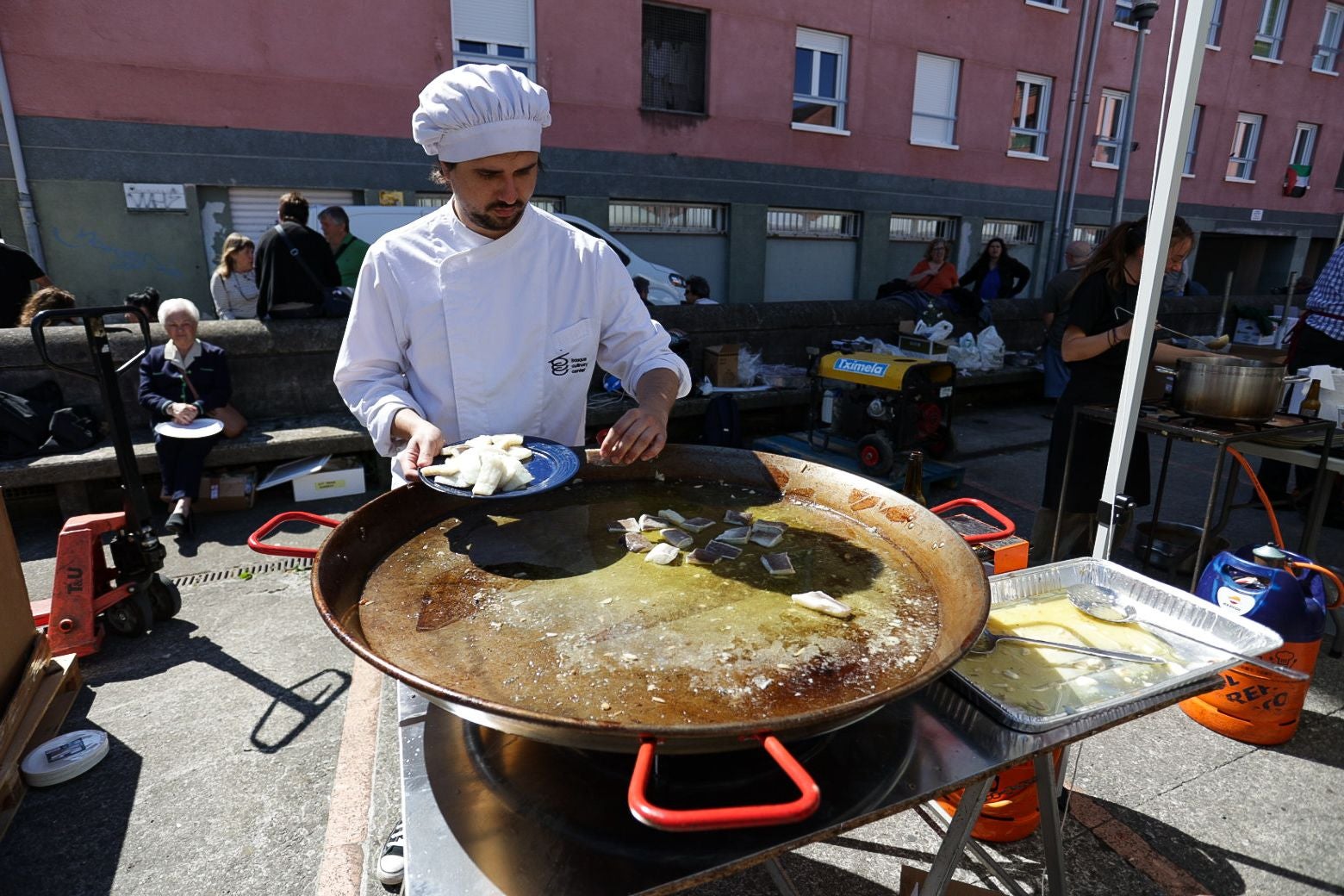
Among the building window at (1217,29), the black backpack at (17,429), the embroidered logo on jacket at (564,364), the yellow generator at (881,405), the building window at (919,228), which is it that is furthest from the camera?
the building window at (1217,29)

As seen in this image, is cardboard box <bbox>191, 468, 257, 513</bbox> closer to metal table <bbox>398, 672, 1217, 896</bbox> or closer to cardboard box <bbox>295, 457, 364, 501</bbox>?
cardboard box <bbox>295, 457, 364, 501</bbox>

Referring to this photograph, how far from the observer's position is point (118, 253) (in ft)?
30.0

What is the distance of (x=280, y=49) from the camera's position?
9328mm

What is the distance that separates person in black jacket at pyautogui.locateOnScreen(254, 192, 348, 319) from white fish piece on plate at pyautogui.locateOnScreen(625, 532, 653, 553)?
198 inches

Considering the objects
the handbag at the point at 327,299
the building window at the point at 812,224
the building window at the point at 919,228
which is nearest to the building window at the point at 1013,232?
the building window at the point at 919,228

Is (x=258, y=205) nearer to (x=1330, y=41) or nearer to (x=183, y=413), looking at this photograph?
(x=183, y=413)

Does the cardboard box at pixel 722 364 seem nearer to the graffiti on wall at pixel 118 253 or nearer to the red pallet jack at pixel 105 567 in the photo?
the red pallet jack at pixel 105 567

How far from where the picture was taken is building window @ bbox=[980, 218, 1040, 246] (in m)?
16.1

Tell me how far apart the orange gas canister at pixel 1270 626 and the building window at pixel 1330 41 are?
80.3 ft

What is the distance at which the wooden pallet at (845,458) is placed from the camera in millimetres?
5570

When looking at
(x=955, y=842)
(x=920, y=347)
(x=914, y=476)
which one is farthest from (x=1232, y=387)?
(x=920, y=347)

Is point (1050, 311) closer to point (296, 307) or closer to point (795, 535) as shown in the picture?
point (795, 535)

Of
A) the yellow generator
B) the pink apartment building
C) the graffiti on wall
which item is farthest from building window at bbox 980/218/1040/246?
the graffiti on wall

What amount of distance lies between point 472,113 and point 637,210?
11.1 m
